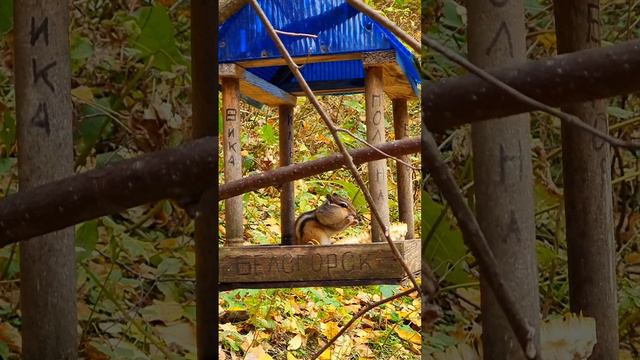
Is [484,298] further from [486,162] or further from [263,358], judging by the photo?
[263,358]

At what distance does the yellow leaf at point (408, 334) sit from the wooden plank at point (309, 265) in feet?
1.80

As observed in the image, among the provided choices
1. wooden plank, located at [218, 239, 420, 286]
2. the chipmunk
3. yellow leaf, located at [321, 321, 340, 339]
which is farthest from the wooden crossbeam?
yellow leaf, located at [321, 321, 340, 339]

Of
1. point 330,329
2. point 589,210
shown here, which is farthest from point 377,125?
point 589,210

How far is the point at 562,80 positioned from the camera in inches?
26.0

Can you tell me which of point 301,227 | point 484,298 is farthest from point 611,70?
point 301,227

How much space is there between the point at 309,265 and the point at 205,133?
1302 mm

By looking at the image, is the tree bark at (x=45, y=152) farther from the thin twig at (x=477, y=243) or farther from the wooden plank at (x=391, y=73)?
the wooden plank at (x=391, y=73)

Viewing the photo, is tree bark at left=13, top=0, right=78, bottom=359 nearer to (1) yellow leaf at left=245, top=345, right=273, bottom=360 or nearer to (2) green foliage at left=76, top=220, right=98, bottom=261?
(2) green foliage at left=76, top=220, right=98, bottom=261

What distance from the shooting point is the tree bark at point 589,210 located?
2.29ft

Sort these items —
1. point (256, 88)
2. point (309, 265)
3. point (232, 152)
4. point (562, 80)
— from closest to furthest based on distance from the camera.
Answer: point (562, 80) < point (309, 265) < point (232, 152) < point (256, 88)

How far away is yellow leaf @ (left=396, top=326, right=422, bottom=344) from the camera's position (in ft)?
8.13

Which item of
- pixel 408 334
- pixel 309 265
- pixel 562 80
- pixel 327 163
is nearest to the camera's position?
pixel 562 80

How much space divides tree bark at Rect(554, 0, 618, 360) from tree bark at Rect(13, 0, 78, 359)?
0.44 m

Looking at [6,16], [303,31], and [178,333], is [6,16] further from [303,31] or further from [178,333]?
[303,31]
